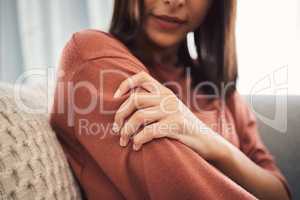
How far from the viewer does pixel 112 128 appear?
43cm

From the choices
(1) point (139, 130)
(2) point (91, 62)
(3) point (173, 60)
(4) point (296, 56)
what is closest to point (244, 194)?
(1) point (139, 130)

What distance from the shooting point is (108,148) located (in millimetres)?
421

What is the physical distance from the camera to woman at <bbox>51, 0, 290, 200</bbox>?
0.40 metres

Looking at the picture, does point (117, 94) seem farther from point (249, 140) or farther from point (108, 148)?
point (249, 140)

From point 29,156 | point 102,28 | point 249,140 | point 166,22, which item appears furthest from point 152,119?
point 102,28

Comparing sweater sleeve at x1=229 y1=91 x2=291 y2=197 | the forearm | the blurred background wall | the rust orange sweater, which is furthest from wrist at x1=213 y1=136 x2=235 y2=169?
the blurred background wall

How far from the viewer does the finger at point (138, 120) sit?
41cm

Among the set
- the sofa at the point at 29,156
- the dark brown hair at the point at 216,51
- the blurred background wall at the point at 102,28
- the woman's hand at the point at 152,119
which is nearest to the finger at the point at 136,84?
the woman's hand at the point at 152,119

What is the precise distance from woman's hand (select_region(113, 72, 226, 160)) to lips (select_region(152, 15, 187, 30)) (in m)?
0.19

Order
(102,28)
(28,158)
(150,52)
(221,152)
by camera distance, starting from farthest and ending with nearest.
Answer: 1. (102,28)
2. (150,52)
3. (221,152)
4. (28,158)

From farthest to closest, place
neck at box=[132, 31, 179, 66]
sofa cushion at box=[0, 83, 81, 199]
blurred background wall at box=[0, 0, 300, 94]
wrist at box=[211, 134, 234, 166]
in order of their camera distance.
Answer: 1. blurred background wall at box=[0, 0, 300, 94]
2. neck at box=[132, 31, 179, 66]
3. wrist at box=[211, 134, 234, 166]
4. sofa cushion at box=[0, 83, 81, 199]

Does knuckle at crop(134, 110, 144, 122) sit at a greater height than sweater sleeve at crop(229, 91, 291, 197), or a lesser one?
greater

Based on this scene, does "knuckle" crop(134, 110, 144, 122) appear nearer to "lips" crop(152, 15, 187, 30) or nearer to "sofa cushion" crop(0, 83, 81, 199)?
"sofa cushion" crop(0, 83, 81, 199)

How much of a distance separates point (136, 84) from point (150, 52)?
25cm
